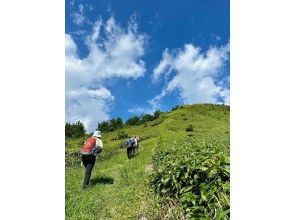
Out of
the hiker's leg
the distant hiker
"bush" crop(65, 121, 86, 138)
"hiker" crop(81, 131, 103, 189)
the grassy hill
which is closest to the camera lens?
the grassy hill

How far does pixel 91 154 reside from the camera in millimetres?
7016

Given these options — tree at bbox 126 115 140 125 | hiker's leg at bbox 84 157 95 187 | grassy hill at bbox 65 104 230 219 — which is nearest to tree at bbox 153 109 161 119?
grassy hill at bbox 65 104 230 219

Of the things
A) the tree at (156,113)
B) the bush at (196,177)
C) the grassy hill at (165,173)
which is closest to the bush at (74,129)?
the grassy hill at (165,173)

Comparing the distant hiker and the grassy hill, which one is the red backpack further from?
the distant hiker

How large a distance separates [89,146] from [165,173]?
110 cm

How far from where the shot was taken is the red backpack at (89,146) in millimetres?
6826

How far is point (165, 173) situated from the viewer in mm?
6434

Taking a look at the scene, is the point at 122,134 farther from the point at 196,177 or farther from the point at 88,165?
the point at 196,177

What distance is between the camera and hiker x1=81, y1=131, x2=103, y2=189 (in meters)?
6.80

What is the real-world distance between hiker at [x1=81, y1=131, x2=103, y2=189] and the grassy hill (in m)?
0.08

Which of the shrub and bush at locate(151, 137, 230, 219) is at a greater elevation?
the shrub
